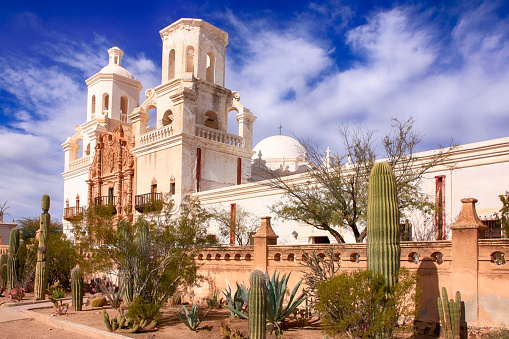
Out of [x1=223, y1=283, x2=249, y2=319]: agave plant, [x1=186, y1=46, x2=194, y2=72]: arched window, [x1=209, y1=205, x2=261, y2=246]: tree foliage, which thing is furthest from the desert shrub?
[x1=186, y1=46, x2=194, y2=72]: arched window

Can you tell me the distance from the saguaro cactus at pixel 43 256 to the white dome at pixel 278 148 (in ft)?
53.1

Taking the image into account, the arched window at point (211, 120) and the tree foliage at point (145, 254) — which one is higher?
→ the arched window at point (211, 120)

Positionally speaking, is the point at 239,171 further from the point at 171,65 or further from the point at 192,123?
the point at 171,65

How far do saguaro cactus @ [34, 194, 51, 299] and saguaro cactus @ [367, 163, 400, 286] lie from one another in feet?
43.6

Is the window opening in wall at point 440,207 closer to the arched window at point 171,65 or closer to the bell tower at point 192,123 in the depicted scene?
the bell tower at point 192,123

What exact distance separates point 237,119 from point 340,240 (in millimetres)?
14478

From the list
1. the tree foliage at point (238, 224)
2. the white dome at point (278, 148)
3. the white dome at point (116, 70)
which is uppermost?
the white dome at point (116, 70)

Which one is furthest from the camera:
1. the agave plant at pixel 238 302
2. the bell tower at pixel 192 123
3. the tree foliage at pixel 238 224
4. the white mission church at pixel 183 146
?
the bell tower at pixel 192 123

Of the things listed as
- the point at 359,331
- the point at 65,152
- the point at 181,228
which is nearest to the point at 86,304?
the point at 181,228

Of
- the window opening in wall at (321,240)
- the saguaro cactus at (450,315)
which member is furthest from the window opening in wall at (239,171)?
the saguaro cactus at (450,315)

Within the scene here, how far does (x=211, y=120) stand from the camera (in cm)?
2939

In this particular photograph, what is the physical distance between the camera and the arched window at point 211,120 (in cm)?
2884

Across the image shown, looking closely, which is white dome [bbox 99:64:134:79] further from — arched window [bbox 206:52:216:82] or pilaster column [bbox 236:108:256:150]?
pilaster column [bbox 236:108:256:150]

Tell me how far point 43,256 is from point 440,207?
14.2 metres
